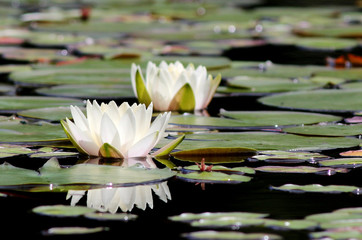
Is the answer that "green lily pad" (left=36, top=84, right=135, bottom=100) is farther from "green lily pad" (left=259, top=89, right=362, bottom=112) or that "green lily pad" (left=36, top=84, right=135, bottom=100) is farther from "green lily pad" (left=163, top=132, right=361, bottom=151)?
"green lily pad" (left=163, top=132, right=361, bottom=151)

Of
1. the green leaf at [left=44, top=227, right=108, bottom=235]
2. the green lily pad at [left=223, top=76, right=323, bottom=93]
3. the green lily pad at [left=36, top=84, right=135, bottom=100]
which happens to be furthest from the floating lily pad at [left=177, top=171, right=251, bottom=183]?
the green lily pad at [left=223, top=76, right=323, bottom=93]

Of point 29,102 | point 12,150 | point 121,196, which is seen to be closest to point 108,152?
point 12,150

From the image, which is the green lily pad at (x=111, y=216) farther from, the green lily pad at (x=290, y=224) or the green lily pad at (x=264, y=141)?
the green lily pad at (x=264, y=141)

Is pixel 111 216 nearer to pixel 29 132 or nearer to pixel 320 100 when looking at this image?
pixel 29 132

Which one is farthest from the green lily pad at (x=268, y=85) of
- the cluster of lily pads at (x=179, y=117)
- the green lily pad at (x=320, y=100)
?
the green lily pad at (x=320, y=100)

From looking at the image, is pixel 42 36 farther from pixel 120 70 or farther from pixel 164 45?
pixel 120 70
